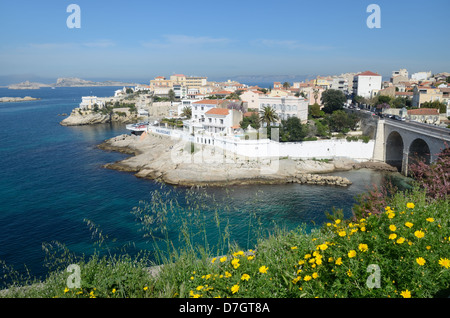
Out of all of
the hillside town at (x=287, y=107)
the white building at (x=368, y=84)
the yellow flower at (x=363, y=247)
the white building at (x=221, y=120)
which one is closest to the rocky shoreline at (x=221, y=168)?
the white building at (x=221, y=120)

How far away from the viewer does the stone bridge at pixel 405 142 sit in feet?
76.3

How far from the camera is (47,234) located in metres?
16.4

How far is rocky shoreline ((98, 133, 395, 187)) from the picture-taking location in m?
25.2

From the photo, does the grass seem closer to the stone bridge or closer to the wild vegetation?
the wild vegetation

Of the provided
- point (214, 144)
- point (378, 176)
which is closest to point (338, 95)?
point (378, 176)

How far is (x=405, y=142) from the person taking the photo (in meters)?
27.3

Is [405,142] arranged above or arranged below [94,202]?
above

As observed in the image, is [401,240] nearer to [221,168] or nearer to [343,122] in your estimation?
[221,168]

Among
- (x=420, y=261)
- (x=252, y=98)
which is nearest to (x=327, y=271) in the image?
(x=420, y=261)

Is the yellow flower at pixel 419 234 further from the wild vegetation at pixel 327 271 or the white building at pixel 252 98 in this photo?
the white building at pixel 252 98

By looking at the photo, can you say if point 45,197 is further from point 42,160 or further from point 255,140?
point 255,140

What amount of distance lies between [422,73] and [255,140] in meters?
99.5

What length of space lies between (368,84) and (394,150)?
2900 centimetres

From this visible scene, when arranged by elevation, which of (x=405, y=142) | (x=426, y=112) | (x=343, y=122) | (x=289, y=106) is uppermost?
(x=289, y=106)
